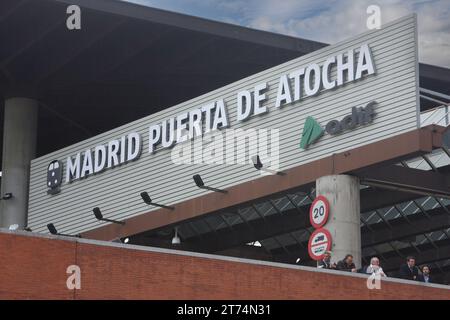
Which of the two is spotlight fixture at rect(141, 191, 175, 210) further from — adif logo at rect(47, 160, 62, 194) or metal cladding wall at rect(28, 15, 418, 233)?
adif logo at rect(47, 160, 62, 194)

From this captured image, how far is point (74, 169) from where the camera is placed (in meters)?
51.7

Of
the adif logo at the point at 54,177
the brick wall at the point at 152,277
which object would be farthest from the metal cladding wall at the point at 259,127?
the brick wall at the point at 152,277

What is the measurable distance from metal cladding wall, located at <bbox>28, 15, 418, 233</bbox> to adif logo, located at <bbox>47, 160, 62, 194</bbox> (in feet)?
A: 0.99

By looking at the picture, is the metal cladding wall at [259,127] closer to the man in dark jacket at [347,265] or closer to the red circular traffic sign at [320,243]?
the red circular traffic sign at [320,243]

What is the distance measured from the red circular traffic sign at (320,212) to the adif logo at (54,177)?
1472cm

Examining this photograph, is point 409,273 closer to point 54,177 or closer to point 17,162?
point 54,177

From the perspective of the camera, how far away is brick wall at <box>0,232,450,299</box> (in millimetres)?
29906

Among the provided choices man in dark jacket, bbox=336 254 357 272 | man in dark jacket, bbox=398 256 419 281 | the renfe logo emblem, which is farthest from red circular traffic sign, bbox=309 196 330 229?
man in dark jacket, bbox=398 256 419 281

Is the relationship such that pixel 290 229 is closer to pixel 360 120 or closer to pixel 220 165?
pixel 220 165

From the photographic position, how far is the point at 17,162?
56625mm

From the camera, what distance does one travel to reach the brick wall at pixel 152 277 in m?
29.9

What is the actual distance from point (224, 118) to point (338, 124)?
18.6 feet

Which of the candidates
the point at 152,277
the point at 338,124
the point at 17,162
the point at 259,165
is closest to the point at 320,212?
the point at 338,124
